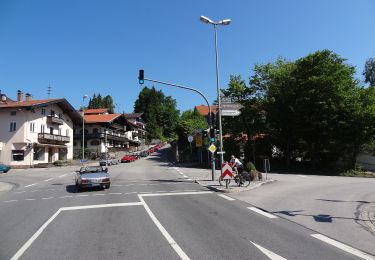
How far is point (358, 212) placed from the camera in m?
11.4

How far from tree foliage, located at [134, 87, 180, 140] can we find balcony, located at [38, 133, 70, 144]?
200 feet

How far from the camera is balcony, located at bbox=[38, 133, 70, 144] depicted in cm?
5116

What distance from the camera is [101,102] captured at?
476ft

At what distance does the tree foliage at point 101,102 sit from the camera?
469ft

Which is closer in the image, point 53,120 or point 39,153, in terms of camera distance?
point 39,153

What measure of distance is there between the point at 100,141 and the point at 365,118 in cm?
5313

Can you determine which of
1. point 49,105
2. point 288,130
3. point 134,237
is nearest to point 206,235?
point 134,237

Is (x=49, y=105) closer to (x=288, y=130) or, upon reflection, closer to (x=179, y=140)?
(x=179, y=140)

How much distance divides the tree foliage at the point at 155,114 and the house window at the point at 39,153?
66556 mm

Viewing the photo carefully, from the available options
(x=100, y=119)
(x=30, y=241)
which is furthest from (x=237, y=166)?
(x=100, y=119)

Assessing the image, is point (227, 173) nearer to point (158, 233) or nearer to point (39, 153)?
point (158, 233)

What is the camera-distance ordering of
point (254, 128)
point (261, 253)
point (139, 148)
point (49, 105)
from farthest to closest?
1. point (139, 148)
2. point (49, 105)
3. point (254, 128)
4. point (261, 253)

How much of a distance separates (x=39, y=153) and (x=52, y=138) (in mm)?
2905

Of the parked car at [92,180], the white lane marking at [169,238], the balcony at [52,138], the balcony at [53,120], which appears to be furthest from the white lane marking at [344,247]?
the balcony at [53,120]
